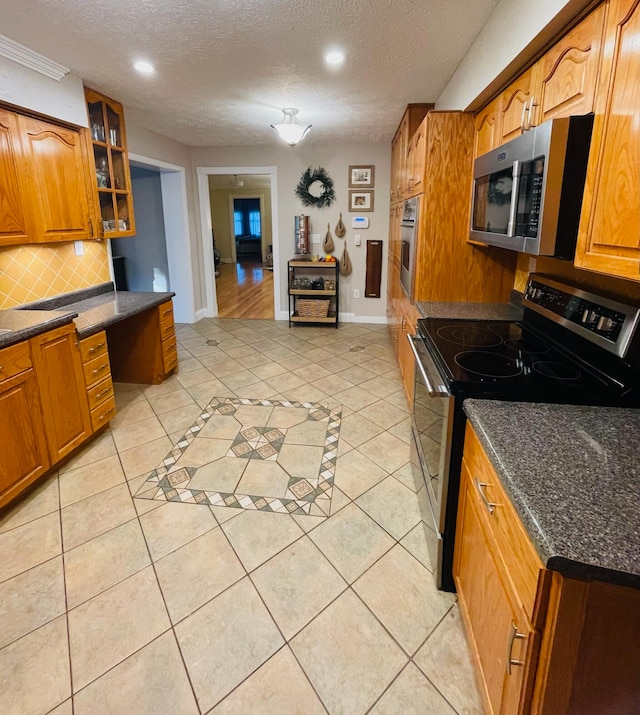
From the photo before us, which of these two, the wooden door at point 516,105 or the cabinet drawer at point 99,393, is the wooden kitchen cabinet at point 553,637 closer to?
the wooden door at point 516,105

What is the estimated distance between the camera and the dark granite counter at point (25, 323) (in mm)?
2039

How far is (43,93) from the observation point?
8.72 feet

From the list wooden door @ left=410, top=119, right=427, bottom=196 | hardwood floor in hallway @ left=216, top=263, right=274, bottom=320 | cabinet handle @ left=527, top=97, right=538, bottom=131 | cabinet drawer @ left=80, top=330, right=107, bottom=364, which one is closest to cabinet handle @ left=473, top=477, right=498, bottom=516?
cabinet handle @ left=527, top=97, right=538, bottom=131

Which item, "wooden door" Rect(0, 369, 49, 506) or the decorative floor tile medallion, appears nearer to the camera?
"wooden door" Rect(0, 369, 49, 506)

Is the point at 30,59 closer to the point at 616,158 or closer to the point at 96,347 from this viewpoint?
the point at 96,347

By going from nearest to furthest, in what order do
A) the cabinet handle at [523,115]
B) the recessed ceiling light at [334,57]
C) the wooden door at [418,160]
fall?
the cabinet handle at [523,115] → the recessed ceiling light at [334,57] → the wooden door at [418,160]

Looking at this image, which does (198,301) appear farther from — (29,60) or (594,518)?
(594,518)

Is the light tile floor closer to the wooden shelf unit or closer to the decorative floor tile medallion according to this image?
the decorative floor tile medallion

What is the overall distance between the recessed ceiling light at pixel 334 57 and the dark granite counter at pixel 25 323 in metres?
2.23

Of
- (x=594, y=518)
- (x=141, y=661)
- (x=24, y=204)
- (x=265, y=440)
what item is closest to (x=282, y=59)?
(x=24, y=204)

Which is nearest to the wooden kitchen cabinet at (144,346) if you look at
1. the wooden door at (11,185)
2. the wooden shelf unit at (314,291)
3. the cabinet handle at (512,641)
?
the wooden door at (11,185)

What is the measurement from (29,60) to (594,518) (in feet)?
11.8

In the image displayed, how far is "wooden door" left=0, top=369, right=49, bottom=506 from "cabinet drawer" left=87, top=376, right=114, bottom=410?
449 mm

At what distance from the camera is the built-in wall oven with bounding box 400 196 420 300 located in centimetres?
280
